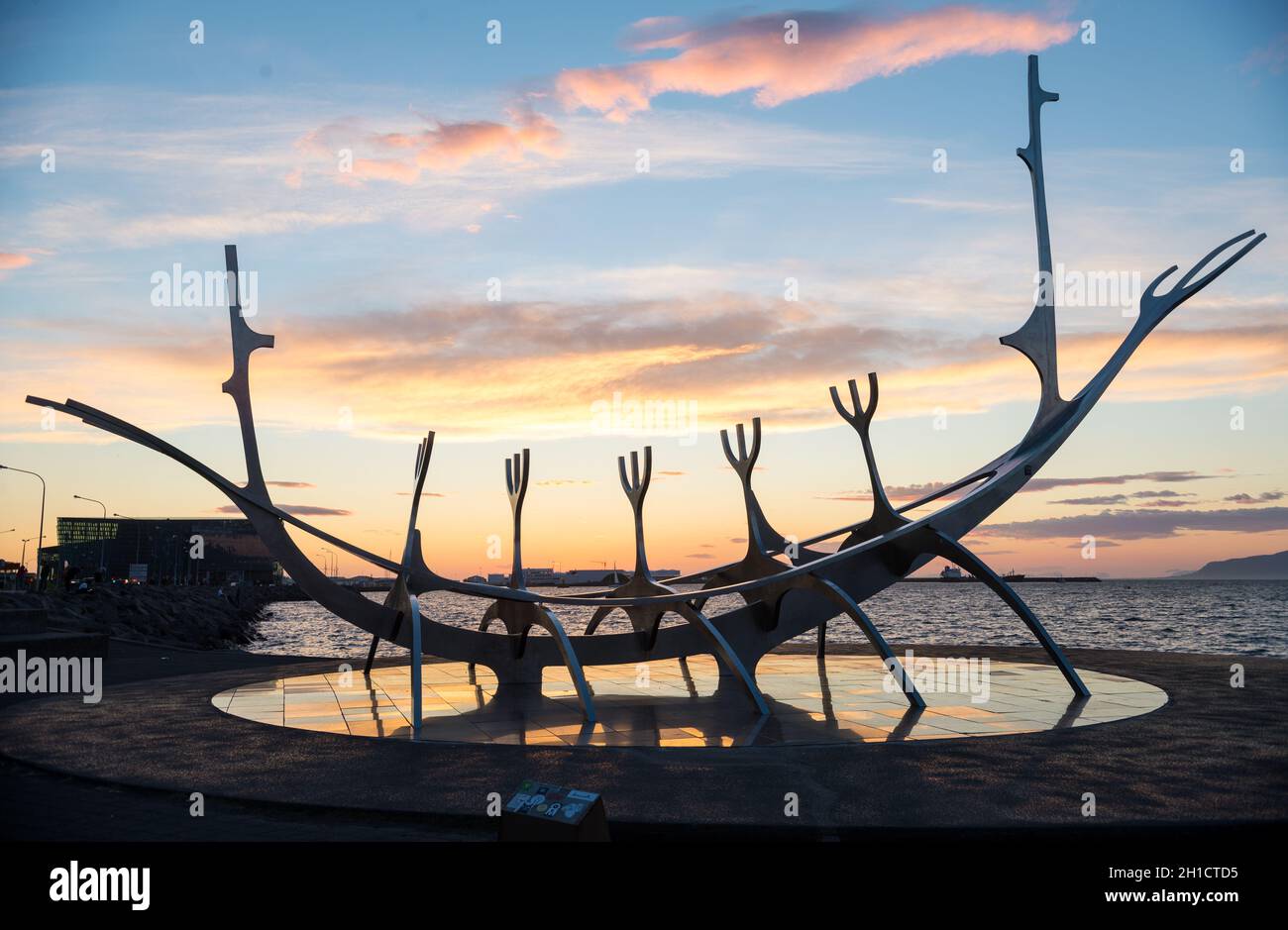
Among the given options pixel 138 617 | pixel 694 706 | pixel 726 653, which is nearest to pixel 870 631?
pixel 726 653

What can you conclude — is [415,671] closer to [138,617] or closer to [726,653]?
[726,653]

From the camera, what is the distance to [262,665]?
2217 cm

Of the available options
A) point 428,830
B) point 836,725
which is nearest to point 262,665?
point 836,725

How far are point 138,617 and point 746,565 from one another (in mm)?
36714

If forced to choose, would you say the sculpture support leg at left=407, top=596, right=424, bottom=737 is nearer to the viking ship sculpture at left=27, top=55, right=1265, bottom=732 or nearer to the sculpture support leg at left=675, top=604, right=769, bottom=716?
the viking ship sculpture at left=27, top=55, right=1265, bottom=732

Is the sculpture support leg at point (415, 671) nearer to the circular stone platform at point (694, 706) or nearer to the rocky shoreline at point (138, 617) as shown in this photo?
the circular stone platform at point (694, 706)

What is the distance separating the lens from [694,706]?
51.3 ft

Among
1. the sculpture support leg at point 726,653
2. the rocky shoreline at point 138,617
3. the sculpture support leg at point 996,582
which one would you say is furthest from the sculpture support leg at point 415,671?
the rocky shoreline at point 138,617

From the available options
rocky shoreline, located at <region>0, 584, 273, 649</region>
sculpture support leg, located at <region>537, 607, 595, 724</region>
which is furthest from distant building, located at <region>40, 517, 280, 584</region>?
sculpture support leg, located at <region>537, 607, 595, 724</region>

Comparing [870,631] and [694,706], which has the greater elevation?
[870,631]

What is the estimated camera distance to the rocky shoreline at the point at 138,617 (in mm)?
32531

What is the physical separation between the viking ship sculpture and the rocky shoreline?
15629 mm
